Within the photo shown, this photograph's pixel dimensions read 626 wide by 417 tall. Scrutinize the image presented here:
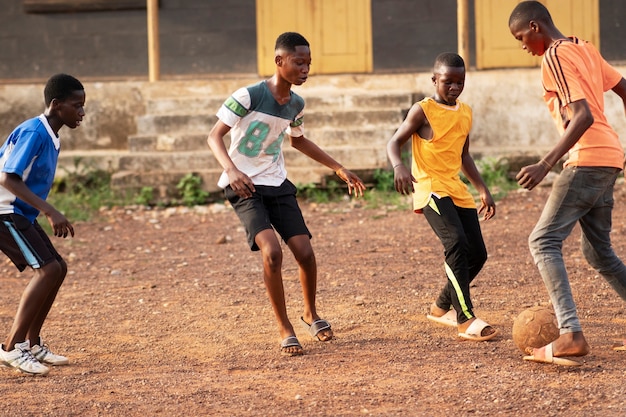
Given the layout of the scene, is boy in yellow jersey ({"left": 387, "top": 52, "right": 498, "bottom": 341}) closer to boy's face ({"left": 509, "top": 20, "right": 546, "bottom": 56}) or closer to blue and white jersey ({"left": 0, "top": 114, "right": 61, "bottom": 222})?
boy's face ({"left": 509, "top": 20, "right": 546, "bottom": 56})

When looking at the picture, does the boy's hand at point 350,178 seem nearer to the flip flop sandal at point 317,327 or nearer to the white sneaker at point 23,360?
the flip flop sandal at point 317,327

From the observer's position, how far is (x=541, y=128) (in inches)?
454

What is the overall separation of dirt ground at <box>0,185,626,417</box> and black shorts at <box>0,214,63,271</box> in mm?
594

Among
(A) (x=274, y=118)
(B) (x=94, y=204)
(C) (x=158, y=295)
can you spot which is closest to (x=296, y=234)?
(A) (x=274, y=118)

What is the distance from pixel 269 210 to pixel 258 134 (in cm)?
44

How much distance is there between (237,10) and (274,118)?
7854 mm

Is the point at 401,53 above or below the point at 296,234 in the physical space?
above

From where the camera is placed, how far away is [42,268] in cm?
496

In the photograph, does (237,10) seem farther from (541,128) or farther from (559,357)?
(559,357)

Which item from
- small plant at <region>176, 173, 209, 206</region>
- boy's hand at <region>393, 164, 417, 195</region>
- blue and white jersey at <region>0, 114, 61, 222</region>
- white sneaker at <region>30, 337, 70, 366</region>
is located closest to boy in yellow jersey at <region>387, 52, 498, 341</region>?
boy's hand at <region>393, 164, 417, 195</region>

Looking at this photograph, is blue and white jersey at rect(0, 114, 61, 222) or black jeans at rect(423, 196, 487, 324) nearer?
blue and white jersey at rect(0, 114, 61, 222)

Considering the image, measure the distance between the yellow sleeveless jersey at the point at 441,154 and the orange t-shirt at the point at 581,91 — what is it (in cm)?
92

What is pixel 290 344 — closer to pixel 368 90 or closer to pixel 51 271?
pixel 51 271

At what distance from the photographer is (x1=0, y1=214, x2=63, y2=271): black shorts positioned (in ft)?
16.2
